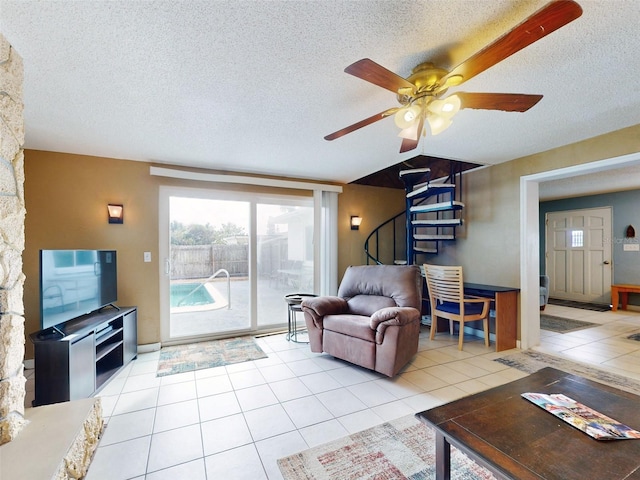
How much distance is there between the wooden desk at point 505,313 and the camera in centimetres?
341

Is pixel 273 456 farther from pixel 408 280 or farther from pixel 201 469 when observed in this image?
pixel 408 280

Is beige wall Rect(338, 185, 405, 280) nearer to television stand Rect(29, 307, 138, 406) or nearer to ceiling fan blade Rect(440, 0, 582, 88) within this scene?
television stand Rect(29, 307, 138, 406)

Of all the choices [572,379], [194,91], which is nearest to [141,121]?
[194,91]

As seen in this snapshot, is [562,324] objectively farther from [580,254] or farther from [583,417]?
[583,417]

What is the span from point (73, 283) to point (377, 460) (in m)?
2.76

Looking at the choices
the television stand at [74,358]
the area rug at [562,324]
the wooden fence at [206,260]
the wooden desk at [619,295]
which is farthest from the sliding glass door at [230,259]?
the wooden desk at [619,295]

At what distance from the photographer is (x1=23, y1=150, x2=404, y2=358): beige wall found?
3.14 m

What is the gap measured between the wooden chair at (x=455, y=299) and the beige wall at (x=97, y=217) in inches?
126

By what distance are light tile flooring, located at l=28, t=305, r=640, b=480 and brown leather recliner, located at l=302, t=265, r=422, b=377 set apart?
0.18 metres

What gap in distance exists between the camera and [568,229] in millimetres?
6426

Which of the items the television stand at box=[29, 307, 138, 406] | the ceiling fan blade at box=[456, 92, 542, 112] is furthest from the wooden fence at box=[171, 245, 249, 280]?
the ceiling fan blade at box=[456, 92, 542, 112]

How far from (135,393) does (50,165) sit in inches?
105

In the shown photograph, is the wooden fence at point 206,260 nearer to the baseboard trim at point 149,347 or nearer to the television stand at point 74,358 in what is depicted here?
the baseboard trim at point 149,347

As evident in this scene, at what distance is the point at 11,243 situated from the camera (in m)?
1.51
